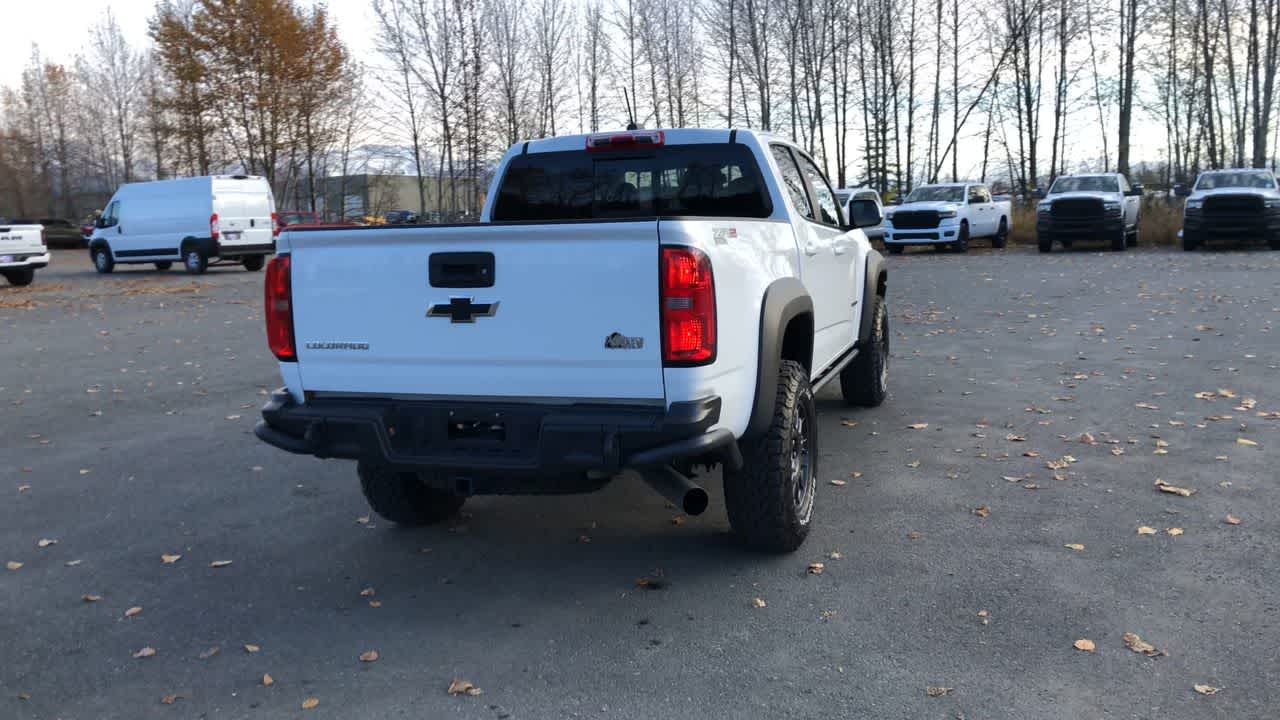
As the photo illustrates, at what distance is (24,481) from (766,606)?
16.7ft

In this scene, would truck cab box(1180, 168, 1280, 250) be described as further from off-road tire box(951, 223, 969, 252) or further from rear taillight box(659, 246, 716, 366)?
rear taillight box(659, 246, 716, 366)

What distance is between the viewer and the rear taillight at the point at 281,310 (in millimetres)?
4359

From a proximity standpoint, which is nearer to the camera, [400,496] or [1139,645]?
[1139,645]

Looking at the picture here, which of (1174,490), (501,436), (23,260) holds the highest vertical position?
(23,260)

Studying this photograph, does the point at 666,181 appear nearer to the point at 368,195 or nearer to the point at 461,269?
the point at 461,269

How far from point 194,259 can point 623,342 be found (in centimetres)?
2541

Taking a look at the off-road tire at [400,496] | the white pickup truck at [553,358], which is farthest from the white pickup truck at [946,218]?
the off-road tire at [400,496]

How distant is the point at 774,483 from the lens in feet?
14.8

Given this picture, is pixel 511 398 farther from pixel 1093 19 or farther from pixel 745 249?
pixel 1093 19

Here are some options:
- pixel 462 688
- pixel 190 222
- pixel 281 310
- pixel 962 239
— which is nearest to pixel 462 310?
pixel 281 310

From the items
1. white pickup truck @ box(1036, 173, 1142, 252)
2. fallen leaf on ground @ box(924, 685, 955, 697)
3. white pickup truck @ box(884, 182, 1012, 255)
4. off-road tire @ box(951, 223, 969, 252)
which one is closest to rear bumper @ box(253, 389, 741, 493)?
fallen leaf on ground @ box(924, 685, 955, 697)

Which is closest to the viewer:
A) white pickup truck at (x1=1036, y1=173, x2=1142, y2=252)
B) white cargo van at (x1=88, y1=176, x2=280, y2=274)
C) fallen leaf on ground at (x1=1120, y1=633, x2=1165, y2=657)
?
fallen leaf on ground at (x1=1120, y1=633, x2=1165, y2=657)

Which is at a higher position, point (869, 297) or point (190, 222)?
point (190, 222)

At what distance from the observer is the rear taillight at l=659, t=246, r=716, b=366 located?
3812mm
